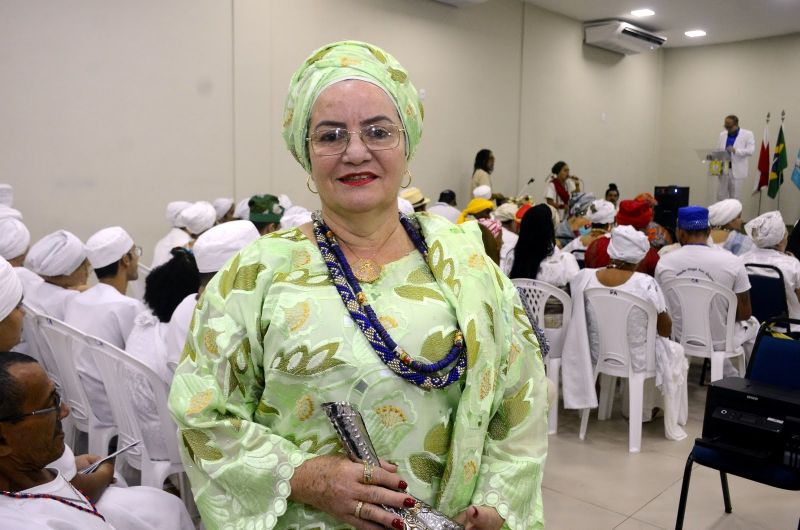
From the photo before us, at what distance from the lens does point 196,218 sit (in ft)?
18.2

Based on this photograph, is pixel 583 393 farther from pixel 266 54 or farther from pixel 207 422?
pixel 266 54

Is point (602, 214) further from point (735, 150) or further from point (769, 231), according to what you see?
point (735, 150)

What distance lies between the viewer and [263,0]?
7188 millimetres

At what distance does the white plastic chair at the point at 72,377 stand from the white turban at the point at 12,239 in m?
1.38

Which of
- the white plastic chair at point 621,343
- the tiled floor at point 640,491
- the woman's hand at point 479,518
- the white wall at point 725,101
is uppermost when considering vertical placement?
the white wall at point 725,101

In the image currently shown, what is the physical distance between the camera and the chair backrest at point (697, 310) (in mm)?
4184

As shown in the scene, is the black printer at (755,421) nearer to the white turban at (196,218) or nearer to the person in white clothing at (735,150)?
the white turban at (196,218)

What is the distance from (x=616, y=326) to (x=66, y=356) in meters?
2.88

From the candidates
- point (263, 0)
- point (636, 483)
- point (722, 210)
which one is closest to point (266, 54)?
point (263, 0)

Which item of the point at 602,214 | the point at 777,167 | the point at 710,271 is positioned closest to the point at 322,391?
the point at 710,271

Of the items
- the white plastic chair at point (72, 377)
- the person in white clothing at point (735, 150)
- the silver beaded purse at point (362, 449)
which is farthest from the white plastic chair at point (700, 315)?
the person in white clothing at point (735, 150)

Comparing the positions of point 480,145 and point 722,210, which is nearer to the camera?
point 722,210

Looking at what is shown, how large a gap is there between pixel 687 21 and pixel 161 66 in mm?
9780

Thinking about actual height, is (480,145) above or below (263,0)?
below
